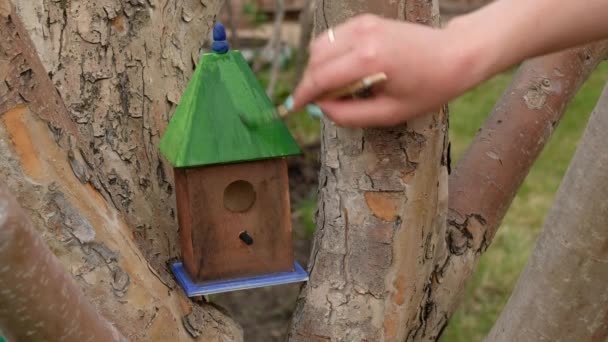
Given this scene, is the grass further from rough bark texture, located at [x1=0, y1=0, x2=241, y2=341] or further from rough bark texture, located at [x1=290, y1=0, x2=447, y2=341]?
rough bark texture, located at [x1=0, y1=0, x2=241, y2=341]

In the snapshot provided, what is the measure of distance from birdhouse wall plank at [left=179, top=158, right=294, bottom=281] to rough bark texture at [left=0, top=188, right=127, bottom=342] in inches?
18.4

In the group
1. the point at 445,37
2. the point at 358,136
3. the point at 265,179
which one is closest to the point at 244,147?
the point at 265,179

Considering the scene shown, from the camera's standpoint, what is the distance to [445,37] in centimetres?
104

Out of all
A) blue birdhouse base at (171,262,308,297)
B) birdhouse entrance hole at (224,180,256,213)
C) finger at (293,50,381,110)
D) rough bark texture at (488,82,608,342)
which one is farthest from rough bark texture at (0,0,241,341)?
rough bark texture at (488,82,608,342)

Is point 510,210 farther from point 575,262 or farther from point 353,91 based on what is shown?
point 353,91

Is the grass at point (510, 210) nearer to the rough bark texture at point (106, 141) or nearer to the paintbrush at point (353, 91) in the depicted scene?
the rough bark texture at point (106, 141)

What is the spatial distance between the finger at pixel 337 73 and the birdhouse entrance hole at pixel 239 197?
0.62 metres

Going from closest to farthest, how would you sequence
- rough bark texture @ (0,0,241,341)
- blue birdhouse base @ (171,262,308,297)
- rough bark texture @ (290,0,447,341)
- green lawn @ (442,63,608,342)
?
rough bark texture @ (0,0,241,341), rough bark texture @ (290,0,447,341), blue birdhouse base @ (171,262,308,297), green lawn @ (442,63,608,342)

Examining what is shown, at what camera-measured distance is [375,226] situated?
1604 millimetres

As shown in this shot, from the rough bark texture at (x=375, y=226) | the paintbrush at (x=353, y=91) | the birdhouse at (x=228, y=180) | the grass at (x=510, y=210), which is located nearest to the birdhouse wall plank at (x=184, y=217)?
the birdhouse at (x=228, y=180)

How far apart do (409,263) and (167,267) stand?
17.9 inches

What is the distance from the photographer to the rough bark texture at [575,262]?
1.41m

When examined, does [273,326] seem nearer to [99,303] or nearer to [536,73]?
[536,73]

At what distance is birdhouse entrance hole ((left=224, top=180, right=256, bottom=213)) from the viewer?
5.66 feet
